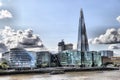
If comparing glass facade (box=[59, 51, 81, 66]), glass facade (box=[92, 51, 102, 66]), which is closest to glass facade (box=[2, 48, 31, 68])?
glass facade (box=[59, 51, 81, 66])

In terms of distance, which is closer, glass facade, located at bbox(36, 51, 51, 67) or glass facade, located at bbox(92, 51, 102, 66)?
glass facade, located at bbox(36, 51, 51, 67)

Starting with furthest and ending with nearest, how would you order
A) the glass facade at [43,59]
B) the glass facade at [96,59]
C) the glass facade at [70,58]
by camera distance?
the glass facade at [96,59] < the glass facade at [70,58] < the glass facade at [43,59]

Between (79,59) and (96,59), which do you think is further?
(96,59)

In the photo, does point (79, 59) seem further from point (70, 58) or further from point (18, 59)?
point (18, 59)

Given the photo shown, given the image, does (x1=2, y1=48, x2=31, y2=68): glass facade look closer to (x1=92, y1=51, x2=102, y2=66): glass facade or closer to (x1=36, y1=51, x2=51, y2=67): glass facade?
(x1=36, y1=51, x2=51, y2=67): glass facade

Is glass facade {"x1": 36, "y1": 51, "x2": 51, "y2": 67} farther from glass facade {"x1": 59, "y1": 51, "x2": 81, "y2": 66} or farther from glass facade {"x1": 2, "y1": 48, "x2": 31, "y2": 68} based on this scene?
glass facade {"x1": 2, "y1": 48, "x2": 31, "y2": 68}

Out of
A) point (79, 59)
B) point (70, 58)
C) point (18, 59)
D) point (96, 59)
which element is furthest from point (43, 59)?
point (96, 59)

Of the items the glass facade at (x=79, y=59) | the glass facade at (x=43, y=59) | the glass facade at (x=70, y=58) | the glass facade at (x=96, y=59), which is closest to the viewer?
the glass facade at (x=43, y=59)

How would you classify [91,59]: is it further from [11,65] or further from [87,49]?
[11,65]

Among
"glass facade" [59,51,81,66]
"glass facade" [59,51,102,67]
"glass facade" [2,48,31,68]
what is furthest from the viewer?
"glass facade" [59,51,81,66]

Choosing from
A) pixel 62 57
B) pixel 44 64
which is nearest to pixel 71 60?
pixel 62 57

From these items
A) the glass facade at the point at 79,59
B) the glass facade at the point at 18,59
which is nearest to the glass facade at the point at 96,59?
the glass facade at the point at 79,59

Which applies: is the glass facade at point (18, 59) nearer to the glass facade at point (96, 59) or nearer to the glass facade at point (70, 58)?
the glass facade at point (70, 58)

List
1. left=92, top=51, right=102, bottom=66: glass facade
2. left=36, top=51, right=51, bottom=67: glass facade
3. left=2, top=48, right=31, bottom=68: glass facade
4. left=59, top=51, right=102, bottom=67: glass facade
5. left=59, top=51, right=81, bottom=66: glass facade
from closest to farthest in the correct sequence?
1. left=2, top=48, right=31, bottom=68: glass facade
2. left=36, top=51, right=51, bottom=67: glass facade
3. left=59, top=51, right=102, bottom=67: glass facade
4. left=59, top=51, right=81, bottom=66: glass facade
5. left=92, top=51, right=102, bottom=66: glass facade
